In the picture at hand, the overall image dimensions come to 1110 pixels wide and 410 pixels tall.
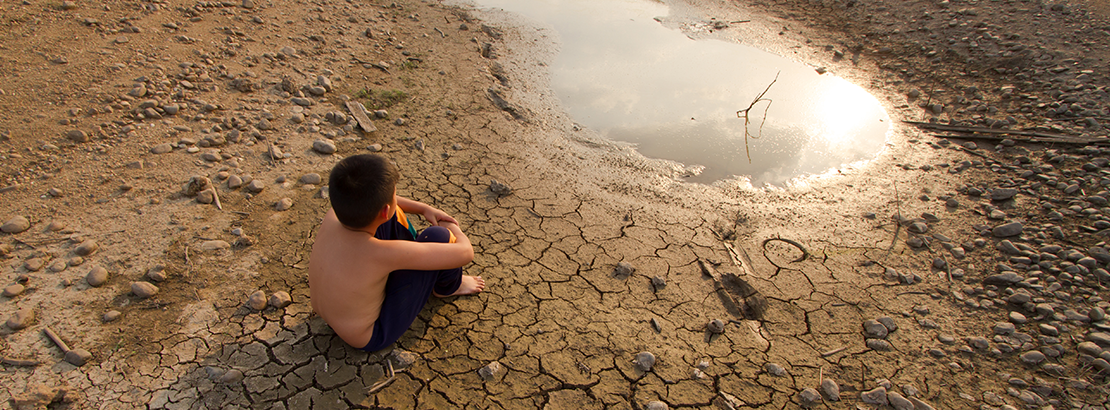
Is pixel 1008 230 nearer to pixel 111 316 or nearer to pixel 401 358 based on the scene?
pixel 401 358

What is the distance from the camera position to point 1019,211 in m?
3.48

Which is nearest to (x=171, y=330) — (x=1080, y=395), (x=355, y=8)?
(x=1080, y=395)

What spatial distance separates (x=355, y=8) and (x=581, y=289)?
511 cm

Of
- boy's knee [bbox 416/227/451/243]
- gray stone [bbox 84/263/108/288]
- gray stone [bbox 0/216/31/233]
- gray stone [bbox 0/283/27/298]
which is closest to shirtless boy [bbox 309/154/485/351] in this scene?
boy's knee [bbox 416/227/451/243]

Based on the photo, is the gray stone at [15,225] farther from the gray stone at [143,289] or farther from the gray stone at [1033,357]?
the gray stone at [1033,357]

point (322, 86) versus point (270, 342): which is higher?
point (322, 86)

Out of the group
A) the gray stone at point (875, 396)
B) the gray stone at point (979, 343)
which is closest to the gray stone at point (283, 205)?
the gray stone at point (875, 396)

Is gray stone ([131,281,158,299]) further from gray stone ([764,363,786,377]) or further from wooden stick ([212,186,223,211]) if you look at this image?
gray stone ([764,363,786,377])

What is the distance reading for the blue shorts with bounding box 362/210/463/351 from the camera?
2.21 m

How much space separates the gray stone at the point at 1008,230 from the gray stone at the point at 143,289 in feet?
15.7

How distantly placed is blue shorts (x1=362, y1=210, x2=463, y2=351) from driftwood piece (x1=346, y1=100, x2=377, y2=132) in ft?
6.70

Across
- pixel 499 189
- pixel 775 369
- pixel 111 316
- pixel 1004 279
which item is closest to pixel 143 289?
pixel 111 316

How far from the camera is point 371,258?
1996 millimetres

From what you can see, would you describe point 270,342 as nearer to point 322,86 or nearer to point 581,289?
point 581,289
